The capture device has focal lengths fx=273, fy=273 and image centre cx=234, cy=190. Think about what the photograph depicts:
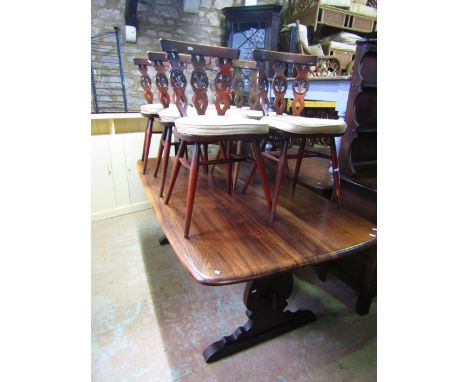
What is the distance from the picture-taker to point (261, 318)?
1.38 metres

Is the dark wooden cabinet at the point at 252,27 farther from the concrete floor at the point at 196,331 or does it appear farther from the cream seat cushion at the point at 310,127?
the concrete floor at the point at 196,331

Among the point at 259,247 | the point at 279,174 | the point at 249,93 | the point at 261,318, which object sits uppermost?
the point at 249,93

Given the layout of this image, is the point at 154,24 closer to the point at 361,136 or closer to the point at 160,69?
the point at 160,69

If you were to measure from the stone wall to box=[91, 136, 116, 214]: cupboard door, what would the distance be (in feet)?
6.76

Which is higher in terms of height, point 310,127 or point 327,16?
point 327,16

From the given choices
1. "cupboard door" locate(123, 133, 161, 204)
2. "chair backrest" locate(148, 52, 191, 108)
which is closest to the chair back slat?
"chair backrest" locate(148, 52, 191, 108)

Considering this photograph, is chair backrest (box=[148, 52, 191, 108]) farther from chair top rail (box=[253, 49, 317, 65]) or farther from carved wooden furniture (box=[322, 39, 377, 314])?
carved wooden furniture (box=[322, 39, 377, 314])

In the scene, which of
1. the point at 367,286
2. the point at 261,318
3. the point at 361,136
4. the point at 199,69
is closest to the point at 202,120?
the point at 199,69

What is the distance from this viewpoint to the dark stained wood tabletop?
112cm

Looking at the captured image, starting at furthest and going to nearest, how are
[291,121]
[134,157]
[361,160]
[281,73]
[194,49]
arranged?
1. [134,157]
2. [361,160]
3. [281,73]
4. [291,121]
5. [194,49]

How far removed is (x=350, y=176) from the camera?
171 centimetres

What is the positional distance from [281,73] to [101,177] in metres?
1.91
